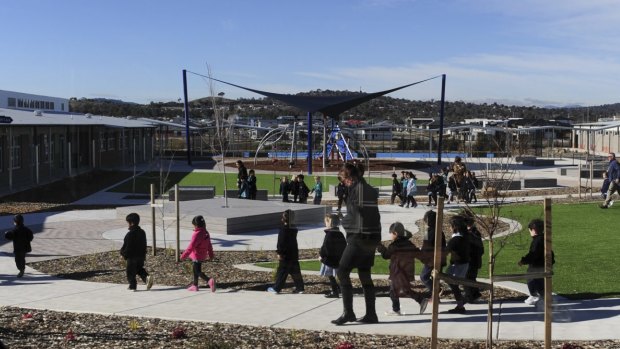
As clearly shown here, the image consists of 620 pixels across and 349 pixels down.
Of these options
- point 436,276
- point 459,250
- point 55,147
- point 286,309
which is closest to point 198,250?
point 286,309

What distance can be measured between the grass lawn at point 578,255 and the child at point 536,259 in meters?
0.49

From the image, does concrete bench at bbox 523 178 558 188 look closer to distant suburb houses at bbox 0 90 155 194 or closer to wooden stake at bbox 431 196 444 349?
distant suburb houses at bbox 0 90 155 194

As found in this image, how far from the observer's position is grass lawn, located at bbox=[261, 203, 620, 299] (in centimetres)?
1184

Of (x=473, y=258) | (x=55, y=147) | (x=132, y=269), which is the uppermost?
(x=55, y=147)

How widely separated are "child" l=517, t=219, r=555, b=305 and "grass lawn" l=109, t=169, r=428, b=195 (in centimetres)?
2120

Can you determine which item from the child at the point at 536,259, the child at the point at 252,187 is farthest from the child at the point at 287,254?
the child at the point at 252,187

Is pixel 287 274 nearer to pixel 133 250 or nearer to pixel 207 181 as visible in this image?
pixel 133 250

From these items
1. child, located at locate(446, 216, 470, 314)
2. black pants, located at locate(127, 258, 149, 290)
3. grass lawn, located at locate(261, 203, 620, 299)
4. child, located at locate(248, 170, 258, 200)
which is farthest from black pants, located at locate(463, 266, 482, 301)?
child, located at locate(248, 170, 258, 200)

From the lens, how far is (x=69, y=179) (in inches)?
1458

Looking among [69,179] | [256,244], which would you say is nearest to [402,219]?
[256,244]

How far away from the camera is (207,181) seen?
123 feet

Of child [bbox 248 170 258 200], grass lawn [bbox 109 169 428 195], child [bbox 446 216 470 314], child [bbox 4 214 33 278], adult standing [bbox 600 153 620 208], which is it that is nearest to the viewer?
child [bbox 446 216 470 314]

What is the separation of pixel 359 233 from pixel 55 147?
33.9 meters

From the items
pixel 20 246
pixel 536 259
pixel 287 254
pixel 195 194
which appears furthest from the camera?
pixel 195 194
